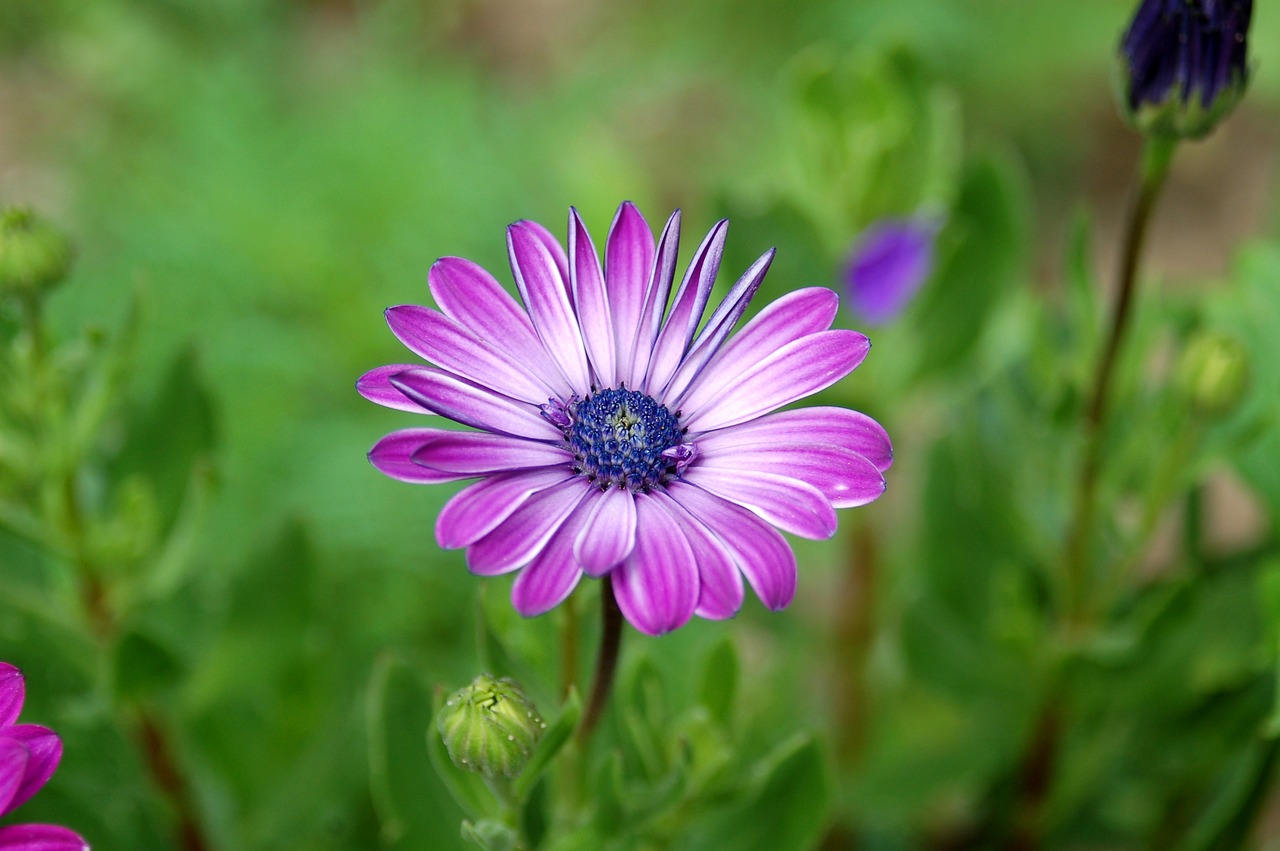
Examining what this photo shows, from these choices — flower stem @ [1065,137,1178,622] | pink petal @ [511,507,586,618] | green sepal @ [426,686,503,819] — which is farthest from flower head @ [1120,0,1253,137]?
green sepal @ [426,686,503,819]

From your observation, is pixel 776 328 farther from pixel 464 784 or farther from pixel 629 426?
pixel 464 784

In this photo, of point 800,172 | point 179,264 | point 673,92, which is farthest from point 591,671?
point 673,92

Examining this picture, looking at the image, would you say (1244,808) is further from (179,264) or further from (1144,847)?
(179,264)

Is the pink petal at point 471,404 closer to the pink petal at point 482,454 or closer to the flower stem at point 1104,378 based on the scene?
the pink petal at point 482,454

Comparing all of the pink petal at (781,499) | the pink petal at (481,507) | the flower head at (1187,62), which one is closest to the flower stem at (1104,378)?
the flower head at (1187,62)

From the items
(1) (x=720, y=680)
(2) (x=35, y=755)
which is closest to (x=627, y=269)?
(1) (x=720, y=680)

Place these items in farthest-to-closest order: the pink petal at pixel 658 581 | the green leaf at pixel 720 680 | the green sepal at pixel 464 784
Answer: the green leaf at pixel 720 680
the green sepal at pixel 464 784
the pink petal at pixel 658 581

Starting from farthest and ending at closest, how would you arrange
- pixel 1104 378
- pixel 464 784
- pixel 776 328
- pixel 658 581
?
pixel 1104 378, pixel 464 784, pixel 776 328, pixel 658 581
